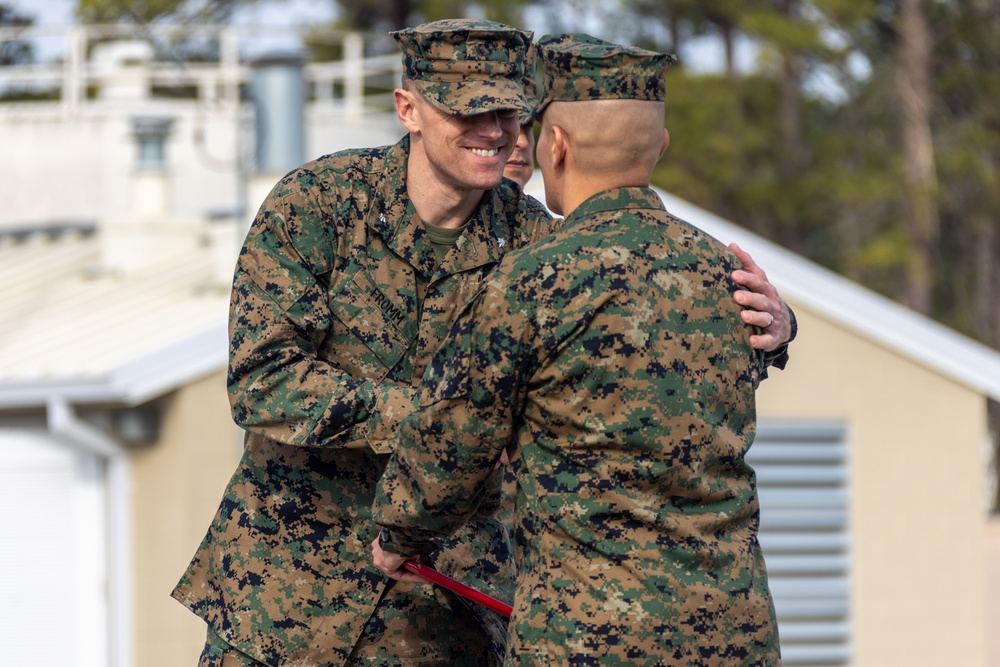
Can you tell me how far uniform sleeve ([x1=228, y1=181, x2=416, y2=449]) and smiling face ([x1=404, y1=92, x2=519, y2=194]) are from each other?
289 mm

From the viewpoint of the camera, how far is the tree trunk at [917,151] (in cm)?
1994

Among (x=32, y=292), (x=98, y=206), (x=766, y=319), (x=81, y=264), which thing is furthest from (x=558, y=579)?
(x=98, y=206)

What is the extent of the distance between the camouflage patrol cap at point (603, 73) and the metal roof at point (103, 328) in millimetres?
5761

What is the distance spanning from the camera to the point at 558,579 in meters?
2.77

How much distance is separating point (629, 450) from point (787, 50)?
731 inches

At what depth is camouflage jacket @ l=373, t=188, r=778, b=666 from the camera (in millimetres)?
2736

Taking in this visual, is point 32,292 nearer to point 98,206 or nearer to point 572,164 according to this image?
point 98,206

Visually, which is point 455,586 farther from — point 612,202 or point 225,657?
point 612,202

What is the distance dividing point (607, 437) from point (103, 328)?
24.0ft

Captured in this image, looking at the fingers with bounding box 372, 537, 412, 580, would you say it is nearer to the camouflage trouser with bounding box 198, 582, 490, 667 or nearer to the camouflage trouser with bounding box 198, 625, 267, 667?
the camouflage trouser with bounding box 198, 582, 490, 667

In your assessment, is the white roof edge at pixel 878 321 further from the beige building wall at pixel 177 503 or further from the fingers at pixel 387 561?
the fingers at pixel 387 561

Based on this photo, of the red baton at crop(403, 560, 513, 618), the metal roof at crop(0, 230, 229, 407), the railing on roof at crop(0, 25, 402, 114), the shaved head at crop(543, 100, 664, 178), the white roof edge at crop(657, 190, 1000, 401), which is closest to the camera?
the shaved head at crop(543, 100, 664, 178)

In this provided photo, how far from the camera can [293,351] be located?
129 inches

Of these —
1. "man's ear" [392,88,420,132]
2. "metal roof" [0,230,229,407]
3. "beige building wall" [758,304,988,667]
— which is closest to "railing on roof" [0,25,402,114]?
"metal roof" [0,230,229,407]
